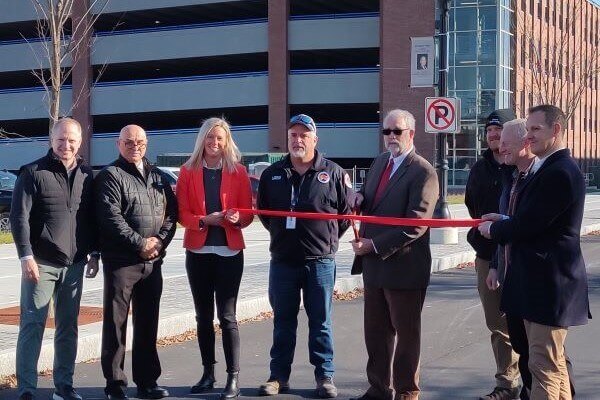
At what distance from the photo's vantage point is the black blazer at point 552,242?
4988 mm

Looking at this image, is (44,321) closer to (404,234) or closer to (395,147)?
(404,234)

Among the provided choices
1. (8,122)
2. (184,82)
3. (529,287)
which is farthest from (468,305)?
(8,122)

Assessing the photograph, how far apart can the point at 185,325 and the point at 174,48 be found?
4451 cm

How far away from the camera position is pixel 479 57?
49906mm

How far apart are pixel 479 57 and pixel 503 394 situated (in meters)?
45.1

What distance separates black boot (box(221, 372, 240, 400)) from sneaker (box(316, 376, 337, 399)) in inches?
25.5

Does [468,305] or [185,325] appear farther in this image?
[468,305]

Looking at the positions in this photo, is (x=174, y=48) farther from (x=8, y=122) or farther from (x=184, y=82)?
(x=8, y=122)

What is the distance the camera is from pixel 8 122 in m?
56.8

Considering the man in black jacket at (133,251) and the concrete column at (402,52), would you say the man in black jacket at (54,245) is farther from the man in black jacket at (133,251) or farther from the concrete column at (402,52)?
the concrete column at (402,52)

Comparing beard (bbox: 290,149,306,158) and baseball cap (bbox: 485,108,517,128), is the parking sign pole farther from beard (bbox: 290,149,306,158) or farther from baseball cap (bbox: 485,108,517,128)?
beard (bbox: 290,149,306,158)

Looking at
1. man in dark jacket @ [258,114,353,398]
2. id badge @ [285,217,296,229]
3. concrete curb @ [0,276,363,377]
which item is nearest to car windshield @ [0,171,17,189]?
concrete curb @ [0,276,363,377]

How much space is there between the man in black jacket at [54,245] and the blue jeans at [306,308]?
1534 millimetres

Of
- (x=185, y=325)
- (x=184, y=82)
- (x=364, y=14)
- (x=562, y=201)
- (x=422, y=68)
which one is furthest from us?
(x=184, y=82)
